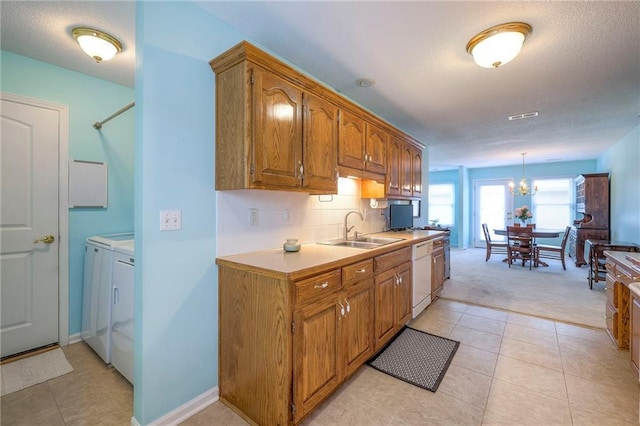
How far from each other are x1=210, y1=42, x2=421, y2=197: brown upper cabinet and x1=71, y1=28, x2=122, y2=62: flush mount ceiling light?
90cm

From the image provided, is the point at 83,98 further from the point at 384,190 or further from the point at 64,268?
the point at 384,190

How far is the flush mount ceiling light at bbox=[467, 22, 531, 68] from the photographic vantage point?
6.15ft

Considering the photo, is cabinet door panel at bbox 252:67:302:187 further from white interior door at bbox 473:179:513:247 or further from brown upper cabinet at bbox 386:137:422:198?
white interior door at bbox 473:179:513:247

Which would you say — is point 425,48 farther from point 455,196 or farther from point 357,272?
point 455,196

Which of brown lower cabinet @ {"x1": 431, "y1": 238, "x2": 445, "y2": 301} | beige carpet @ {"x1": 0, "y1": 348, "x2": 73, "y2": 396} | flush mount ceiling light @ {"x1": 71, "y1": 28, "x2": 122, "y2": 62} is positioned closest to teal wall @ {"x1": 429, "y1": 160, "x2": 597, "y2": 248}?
brown lower cabinet @ {"x1": 431, "y1": 238, "x2": 445, "y2": 301}

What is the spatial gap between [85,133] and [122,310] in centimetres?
182

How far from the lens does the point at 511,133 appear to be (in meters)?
4.51

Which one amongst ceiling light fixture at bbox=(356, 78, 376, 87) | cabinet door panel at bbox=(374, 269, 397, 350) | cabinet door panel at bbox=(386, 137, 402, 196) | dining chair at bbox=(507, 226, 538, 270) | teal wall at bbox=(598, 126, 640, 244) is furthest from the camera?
dining chair at bbox=(507, 226, 538, 270)

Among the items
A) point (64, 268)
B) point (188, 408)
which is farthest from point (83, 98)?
point (188, 408)

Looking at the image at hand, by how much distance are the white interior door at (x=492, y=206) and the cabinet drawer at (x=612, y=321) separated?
5.99m

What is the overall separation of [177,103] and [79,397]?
6.71 feet

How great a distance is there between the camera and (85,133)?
105 inches

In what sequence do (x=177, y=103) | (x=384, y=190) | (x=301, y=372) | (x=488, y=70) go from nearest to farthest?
(x=301, y=372) < (x=177, y=103) < (x=488, y=70) < (x=384, y=190)

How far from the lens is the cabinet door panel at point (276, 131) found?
169cm
